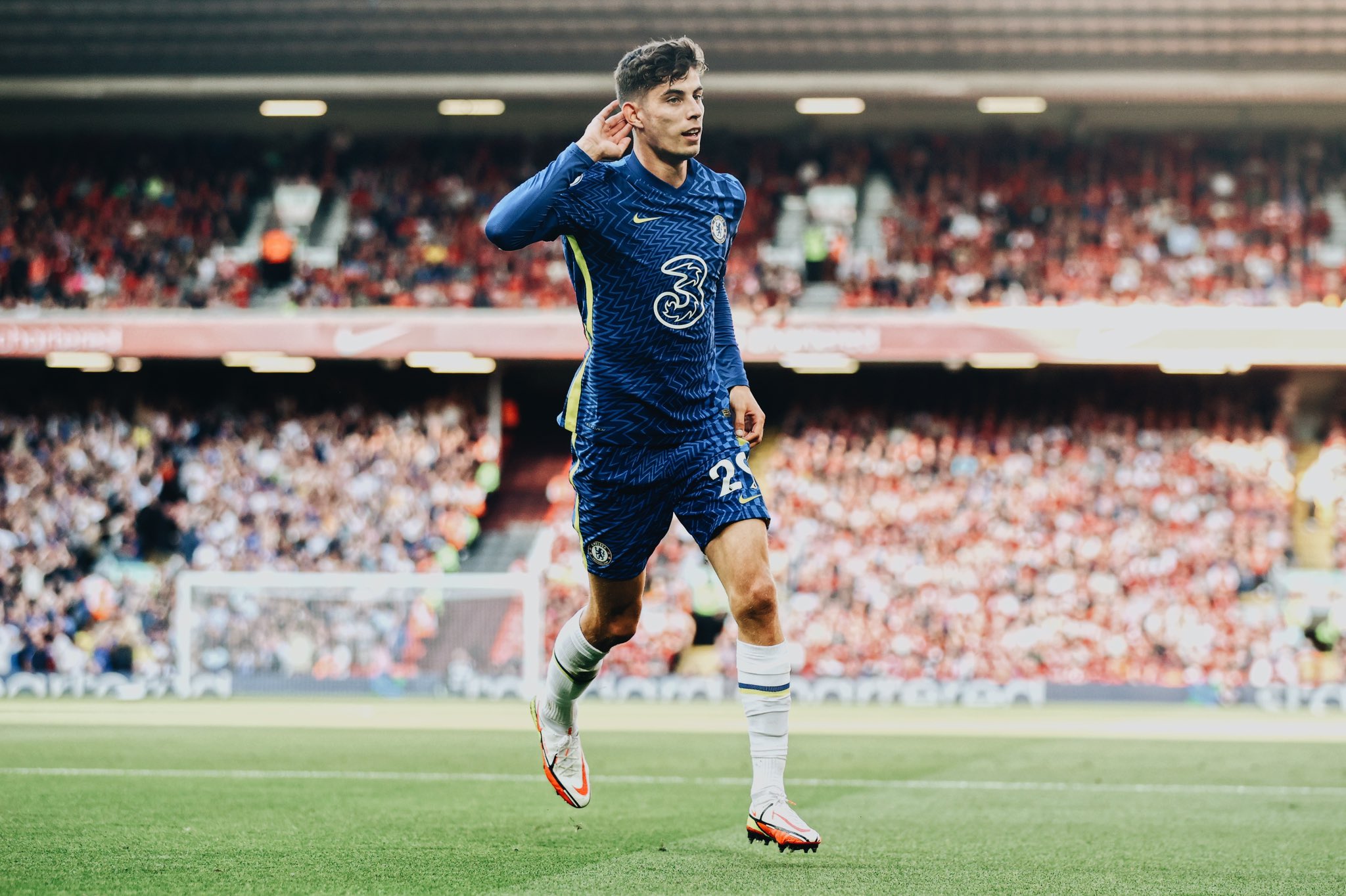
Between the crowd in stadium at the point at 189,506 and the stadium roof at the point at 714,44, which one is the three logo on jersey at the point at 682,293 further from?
the stadium roof at the point at 714,44

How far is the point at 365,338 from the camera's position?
2378 cm

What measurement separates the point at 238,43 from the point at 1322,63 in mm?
17202

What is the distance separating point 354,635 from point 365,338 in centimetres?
535

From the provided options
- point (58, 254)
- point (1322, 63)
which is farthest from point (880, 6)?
point (58, 254)

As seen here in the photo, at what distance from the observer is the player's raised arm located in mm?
4977

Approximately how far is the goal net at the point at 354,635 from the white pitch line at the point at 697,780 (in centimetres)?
1148

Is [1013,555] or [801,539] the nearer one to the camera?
[1013,555]

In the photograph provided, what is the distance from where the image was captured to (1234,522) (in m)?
22.2

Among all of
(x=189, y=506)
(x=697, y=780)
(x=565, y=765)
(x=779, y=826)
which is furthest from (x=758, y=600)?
(x=189, y=506)

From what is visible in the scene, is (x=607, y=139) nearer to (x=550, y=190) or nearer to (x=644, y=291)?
(x=550, y=190)

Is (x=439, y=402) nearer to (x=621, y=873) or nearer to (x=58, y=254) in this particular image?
(x=58, y=254)

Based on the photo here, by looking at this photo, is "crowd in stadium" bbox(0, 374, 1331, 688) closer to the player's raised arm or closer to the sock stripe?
the sock stripe

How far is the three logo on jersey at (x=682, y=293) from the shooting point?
17.3 ft

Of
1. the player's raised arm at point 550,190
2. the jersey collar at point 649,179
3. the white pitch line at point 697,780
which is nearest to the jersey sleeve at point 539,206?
the player's raised arm at point 550,190
